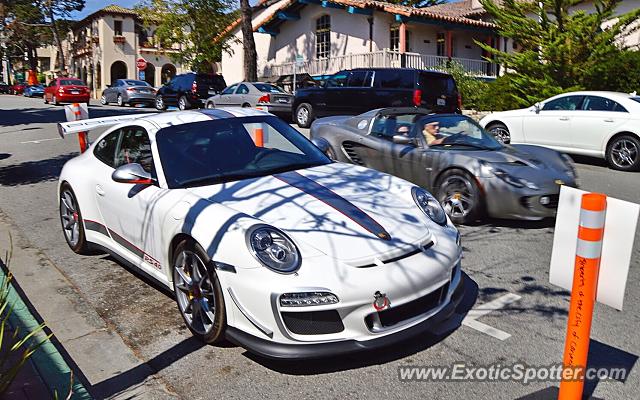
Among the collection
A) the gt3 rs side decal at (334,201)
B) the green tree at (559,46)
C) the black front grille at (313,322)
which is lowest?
the black front grille at (313,322)

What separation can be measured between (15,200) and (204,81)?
1618cm

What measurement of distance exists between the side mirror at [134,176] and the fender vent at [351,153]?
418 cm

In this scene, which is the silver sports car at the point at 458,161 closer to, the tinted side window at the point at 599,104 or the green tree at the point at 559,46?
the tinted side window at the point at 599,104

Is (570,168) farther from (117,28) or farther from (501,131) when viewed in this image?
(117,28)

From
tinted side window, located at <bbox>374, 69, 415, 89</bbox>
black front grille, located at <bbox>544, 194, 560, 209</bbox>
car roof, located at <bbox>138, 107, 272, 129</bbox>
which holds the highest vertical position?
tinted side window, located at <bbox>374, 69, 415, 89</bbox>

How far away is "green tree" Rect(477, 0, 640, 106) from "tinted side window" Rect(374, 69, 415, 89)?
4059mm

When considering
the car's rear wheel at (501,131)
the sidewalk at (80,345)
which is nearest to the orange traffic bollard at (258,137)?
the sidewalk at (80,345)

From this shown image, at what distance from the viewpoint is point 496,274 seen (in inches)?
212

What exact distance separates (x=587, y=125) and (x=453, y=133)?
5298mm

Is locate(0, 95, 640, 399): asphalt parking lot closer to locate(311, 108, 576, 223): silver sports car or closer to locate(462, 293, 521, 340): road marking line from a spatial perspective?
locate(462, 293, 521, 340): road marking line

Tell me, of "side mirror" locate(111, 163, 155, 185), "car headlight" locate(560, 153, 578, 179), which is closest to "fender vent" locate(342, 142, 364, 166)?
"car headlight" locate(560, 153, 578, 179)

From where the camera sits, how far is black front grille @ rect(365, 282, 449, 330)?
11.8 ft

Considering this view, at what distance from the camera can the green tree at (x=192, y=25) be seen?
34428 millimetres

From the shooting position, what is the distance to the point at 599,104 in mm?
11633
